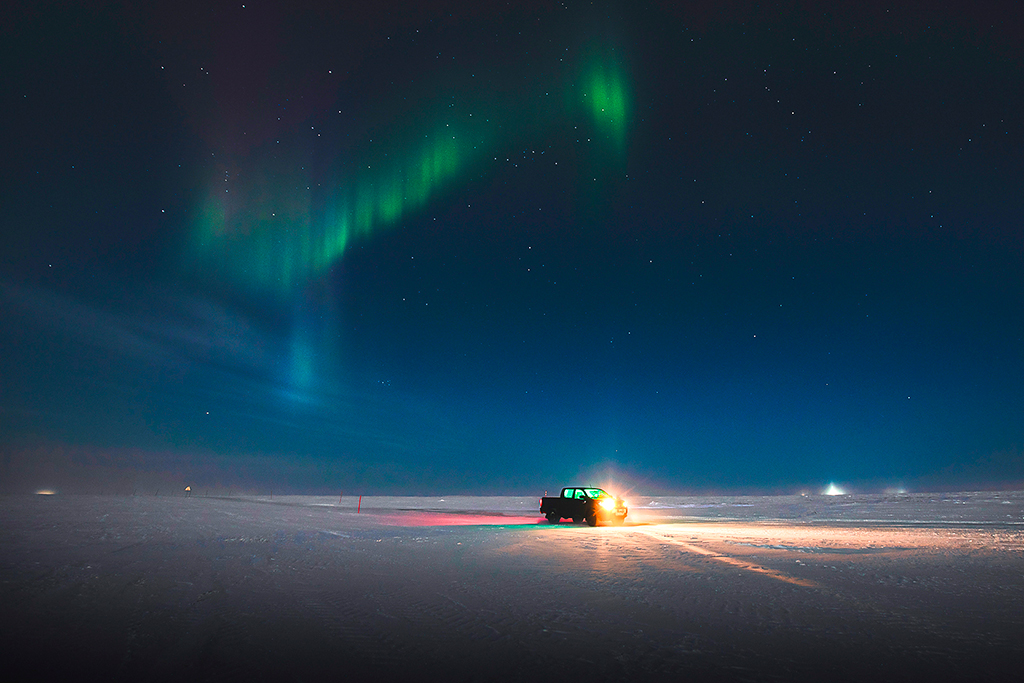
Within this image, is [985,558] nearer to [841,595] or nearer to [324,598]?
[841,595]

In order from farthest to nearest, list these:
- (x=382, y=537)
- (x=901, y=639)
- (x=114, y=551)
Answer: (x=382, y=537) < (x=114, y=551) < (x=901, y=639)

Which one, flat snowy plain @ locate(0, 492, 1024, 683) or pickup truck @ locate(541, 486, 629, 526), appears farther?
pickup truck @ locate(541, 486, 629, 526)

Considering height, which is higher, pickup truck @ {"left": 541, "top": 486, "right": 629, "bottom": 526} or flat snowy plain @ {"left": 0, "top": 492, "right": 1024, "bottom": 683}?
pickup truck @ {"left": 541, "top": 486, "right": 629, "bottom": 526}

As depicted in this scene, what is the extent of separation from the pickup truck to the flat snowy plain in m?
9.85

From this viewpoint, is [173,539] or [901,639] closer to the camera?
[901,639]

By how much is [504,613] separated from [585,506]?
722 inches

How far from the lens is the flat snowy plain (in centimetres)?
560

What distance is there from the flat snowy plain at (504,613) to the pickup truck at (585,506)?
9.85m

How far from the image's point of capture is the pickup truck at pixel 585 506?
25297 millimetres

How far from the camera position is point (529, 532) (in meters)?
21.4

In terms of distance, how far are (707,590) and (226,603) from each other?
289 inches

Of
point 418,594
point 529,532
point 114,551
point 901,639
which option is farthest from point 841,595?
point 114,551

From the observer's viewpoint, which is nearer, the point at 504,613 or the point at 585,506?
the point at 504,613

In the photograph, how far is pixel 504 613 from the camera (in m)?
7.91
